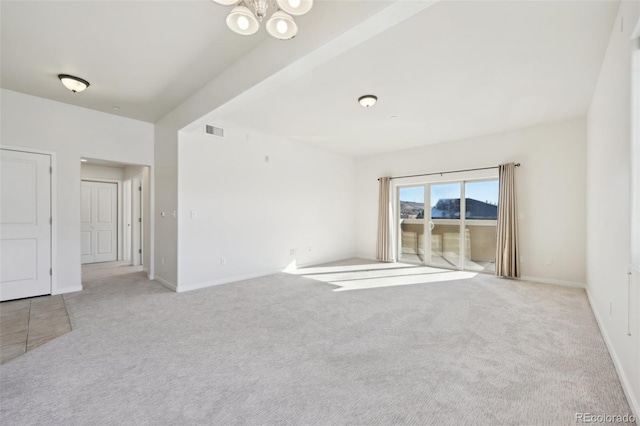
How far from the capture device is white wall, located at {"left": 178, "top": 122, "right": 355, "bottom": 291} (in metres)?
4.42

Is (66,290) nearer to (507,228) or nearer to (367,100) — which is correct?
(367,100)

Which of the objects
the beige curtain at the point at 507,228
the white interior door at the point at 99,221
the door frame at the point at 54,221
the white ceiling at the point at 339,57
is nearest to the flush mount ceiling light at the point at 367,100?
the white ceiling at the point at 339,57

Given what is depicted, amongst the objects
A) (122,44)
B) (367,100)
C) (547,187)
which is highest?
(122,44)

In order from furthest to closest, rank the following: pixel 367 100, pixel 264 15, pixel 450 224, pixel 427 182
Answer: pixel 427 182 → pixel 450 224 → pixel 367 100 → pixel 264 15

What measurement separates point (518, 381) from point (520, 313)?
1661 millimetres

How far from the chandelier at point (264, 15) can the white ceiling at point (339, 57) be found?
10.7 inches

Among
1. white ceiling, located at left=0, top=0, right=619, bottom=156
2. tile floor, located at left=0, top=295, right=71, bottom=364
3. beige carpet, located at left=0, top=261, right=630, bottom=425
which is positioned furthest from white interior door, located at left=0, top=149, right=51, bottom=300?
white ceiling, located at left=0, top=0, right=619, bottom=156

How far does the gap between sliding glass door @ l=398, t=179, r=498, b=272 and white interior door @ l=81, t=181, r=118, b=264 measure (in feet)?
24.6

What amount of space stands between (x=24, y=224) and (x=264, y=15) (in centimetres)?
453

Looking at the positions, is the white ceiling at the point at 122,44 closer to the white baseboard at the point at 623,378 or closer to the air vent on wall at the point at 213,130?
the air vent on wall at the point at 213,130

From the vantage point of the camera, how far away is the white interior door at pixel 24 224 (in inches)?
145

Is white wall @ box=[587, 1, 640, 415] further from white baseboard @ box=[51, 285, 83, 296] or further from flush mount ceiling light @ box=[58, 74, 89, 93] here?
white baseboard @ box=[51, 285, 83, 296]

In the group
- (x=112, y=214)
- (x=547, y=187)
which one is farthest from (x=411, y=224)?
(x=112, y=214)

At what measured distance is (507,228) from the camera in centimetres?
504
